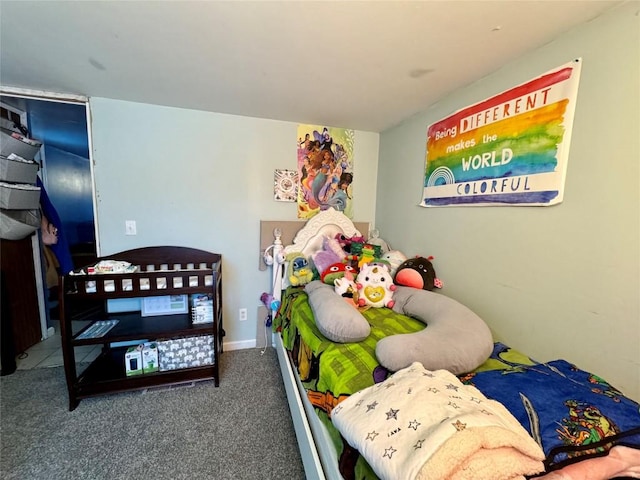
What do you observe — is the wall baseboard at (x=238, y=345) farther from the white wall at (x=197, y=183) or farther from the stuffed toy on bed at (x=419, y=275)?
the stuffed toy on bed at (x=419, y=275)

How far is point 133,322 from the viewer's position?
6.42 ft

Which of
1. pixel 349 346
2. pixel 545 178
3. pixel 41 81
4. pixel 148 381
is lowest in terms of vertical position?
pixel 148 381

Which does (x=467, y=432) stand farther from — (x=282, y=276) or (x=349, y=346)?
(x=282, y=276)

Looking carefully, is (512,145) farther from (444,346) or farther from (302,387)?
(302,387)

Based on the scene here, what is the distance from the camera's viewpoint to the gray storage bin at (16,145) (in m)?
1.76

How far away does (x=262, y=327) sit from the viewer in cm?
247

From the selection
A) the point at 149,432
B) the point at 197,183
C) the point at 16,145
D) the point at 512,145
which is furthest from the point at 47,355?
the point at 512,145

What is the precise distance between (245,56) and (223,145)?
0.96 metres

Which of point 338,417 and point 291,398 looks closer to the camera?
point 338,417

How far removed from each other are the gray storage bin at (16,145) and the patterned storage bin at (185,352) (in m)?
1.74

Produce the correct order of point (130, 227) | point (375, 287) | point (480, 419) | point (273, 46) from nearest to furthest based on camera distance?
point (480, 419) < point (273, 46) < point (375, 287) < point (130, 227)

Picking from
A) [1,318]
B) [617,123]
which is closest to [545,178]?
[617,123]

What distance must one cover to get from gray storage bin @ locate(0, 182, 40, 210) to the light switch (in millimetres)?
697

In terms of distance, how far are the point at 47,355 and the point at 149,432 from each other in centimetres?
151
